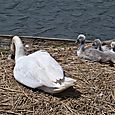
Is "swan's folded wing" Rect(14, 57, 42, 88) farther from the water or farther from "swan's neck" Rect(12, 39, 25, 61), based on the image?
the water

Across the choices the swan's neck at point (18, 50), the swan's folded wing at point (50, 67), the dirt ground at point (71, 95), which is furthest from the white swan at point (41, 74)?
the swan's neck at point (18, 50)

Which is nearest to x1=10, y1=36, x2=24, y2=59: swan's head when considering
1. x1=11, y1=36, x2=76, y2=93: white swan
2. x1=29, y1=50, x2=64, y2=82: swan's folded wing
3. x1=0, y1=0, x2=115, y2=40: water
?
x1=11, y1=36, x2=76, y2=93: white swan

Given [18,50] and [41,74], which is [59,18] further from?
[41,74]

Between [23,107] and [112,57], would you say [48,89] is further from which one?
[112,57]

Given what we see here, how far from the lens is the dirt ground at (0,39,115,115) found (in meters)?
5.56

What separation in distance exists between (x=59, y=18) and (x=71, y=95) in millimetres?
7350

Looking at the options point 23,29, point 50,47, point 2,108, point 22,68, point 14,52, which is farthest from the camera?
point 23,29

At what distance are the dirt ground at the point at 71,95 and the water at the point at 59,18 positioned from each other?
17.9ft

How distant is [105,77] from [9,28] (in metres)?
6.50

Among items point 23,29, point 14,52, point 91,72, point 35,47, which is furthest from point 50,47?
point 23,29

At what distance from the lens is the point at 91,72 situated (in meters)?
6.45

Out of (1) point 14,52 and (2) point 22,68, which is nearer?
(2) point 22,68

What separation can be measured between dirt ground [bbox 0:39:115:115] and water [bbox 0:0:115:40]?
5464 millimetres

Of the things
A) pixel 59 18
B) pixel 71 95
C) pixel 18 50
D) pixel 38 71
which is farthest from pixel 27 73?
pixel 59 18
